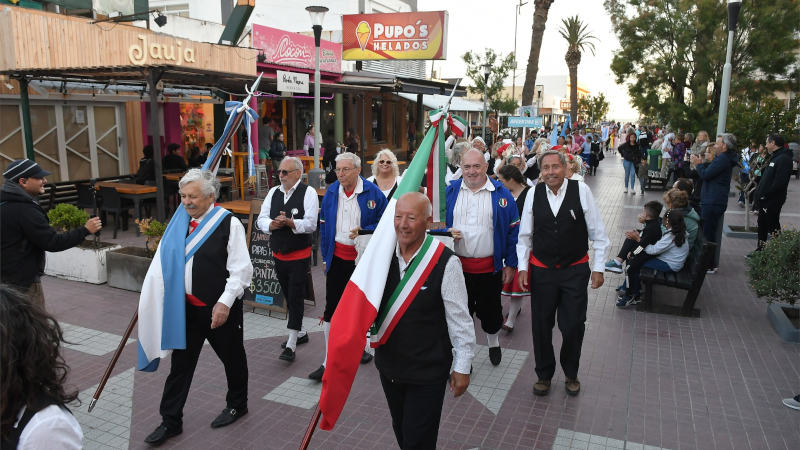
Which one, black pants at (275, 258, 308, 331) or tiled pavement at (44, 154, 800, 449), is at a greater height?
black pants at (275, 258, 308, 331)

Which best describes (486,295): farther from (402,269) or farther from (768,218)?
(768,218)

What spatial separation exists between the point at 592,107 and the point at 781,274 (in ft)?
219

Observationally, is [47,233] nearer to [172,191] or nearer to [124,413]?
[124,413]

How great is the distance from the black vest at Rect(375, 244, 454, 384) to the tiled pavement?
4.52 ft

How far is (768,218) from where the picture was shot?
370 inches

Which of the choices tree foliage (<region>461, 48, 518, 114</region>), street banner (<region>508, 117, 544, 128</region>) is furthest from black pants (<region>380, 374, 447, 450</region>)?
tree foliage (<region>461, 48, 518, 114</region>)

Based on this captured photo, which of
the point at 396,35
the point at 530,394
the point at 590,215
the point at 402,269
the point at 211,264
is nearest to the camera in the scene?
the point at 402,269

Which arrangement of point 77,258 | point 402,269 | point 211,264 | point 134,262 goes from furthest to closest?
point 77,258 → point 134,262 → point 211,264 → point 402,269

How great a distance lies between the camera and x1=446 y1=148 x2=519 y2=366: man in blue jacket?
4977 mm

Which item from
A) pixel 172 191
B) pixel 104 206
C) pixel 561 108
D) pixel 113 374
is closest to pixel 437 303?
pixel 113 374

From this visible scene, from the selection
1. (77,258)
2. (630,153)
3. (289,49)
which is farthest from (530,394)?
(289,49)

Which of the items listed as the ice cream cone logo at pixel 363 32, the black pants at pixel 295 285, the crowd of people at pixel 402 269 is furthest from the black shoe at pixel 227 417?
the ice cream cone logo at pixel 363 32

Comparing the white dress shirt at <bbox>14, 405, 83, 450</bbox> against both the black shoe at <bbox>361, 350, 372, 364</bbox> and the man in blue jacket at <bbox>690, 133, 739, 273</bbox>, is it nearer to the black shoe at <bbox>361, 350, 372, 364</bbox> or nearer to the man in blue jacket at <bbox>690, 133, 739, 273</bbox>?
the black shoe at <bbox>361, 350, 372, 364</bbox>

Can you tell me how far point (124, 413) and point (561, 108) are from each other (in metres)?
82.6
